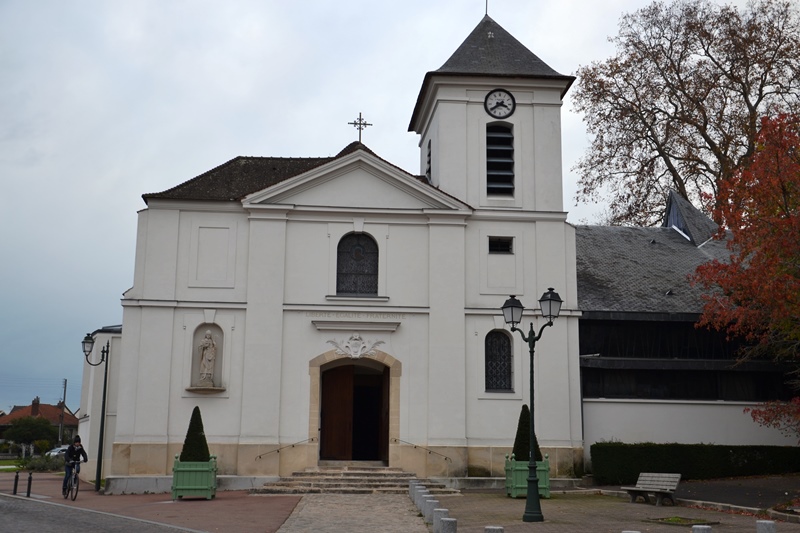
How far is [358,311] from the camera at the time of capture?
23891 millimetres

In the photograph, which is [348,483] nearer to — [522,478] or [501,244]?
[522,478]

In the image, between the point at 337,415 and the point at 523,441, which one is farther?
the point at 337,415

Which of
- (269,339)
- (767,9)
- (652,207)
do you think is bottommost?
(269,339)

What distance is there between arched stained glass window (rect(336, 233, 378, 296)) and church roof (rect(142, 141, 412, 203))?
2.48m

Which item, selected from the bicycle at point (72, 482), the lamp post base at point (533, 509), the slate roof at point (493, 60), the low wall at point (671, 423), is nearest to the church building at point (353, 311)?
the slate roof at point (493, 60)

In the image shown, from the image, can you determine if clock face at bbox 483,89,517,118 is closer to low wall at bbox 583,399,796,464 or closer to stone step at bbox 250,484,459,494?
low wall at bbox 583,399,796,464

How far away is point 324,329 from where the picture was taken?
2369cm

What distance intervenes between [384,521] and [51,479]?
19.2 meters

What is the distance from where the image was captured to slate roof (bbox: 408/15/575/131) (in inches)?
1008

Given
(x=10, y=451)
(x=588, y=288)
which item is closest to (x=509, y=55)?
(x=588, y=288)

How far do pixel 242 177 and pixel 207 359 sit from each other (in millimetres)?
5729

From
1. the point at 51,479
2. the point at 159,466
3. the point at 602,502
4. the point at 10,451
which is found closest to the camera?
the point at 602,502

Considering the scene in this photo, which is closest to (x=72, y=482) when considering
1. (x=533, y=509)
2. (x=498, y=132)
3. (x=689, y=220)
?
(x=533, y=509)

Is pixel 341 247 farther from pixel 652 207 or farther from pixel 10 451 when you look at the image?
pixel 10 451
